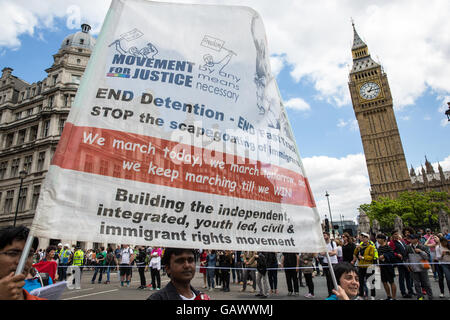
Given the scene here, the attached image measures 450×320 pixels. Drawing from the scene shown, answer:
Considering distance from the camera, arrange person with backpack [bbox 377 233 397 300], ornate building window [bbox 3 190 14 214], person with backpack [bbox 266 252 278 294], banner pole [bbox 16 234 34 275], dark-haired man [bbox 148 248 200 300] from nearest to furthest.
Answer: banner pole [bbox 16 234 34 275] < dark-haired man [bbox 148 248 200 300] < person with backpack [bbox 377 233 397 300] < person with backpack [bbox 266 252 278 294] < ornate building window [bbox 3 190 14 214]

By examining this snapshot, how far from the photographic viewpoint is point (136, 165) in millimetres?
2158

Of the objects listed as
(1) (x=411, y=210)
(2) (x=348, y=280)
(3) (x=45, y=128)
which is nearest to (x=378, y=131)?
(1) (x=411, y=210)

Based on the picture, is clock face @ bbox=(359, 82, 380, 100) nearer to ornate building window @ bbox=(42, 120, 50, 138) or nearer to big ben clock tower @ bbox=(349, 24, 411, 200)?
big ben clock tower @ bbox=(349, 24, 411, 200)

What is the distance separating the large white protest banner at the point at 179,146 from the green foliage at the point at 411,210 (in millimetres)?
64717

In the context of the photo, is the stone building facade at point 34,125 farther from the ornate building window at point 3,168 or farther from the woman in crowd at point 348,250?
the woman in crowd at point 348,250

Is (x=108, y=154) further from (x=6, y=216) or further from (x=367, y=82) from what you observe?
(x=367, y=82)

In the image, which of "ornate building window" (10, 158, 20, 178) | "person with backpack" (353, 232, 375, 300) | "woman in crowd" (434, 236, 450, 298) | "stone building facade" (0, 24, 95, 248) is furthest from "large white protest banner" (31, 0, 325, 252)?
"ornate building window" (10, 158, 20, 178)

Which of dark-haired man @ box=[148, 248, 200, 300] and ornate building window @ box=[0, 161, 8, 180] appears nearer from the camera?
dark-haired man @ box=[148, 248, 200, 300]

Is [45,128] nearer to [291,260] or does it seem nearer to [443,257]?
[291,260]

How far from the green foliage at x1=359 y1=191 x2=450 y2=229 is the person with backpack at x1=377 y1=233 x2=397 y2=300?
57.0 meters

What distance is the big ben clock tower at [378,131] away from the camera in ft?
283

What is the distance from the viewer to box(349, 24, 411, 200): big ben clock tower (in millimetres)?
86125

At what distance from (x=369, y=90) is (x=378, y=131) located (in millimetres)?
14702

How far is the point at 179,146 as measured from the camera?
2.34 metres
